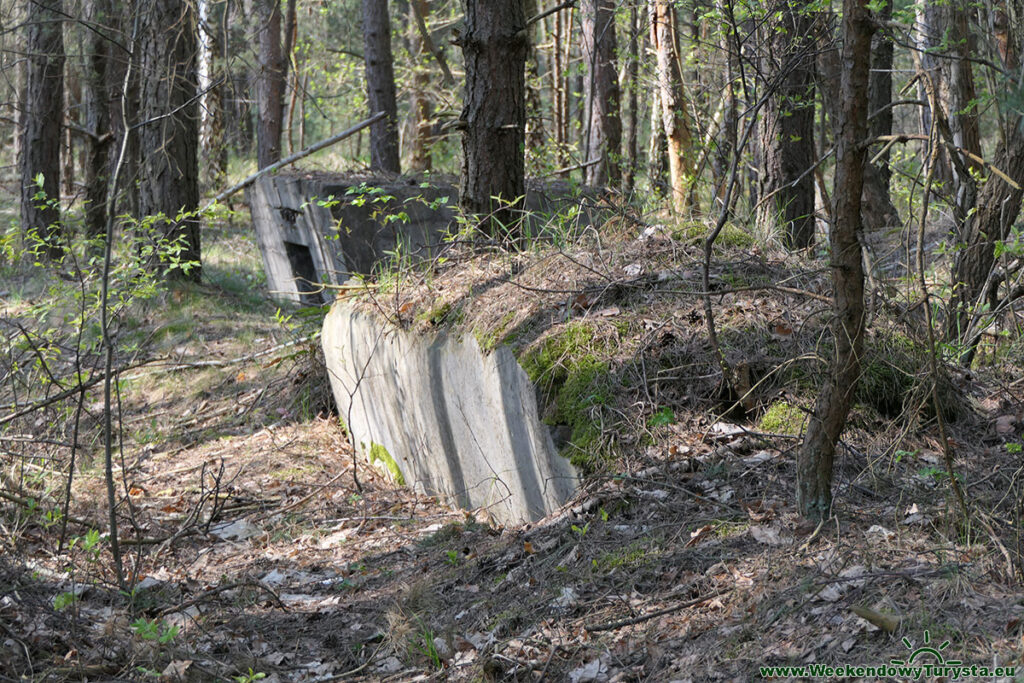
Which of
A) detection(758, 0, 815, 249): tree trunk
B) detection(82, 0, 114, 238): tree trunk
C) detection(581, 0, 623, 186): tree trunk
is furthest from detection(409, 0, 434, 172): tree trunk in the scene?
detection(758, 0, 815, 249): tree trunk

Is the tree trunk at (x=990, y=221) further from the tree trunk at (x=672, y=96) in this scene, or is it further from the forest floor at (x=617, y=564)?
the tree trunk at (x=672, y=96)

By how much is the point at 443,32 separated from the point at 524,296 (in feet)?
60.7

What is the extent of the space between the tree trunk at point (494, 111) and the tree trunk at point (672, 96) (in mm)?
3280

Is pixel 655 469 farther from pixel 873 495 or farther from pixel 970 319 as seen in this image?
pixel 970 319

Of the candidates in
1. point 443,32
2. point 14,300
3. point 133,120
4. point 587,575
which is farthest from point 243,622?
point 443,32

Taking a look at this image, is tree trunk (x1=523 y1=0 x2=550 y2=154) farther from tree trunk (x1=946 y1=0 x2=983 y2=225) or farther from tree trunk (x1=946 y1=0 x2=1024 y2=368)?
tree trunk (x1=946 y1=0 x2=1024 y2=368)

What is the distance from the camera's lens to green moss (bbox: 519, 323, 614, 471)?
4215 mm

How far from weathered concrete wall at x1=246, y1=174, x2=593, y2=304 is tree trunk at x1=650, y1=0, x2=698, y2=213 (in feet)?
3.96

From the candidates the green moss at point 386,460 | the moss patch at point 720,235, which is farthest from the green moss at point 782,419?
the green moss at point 386,460

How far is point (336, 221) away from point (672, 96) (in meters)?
3.84

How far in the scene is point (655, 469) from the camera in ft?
13.2

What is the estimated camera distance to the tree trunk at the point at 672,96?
29.5ft

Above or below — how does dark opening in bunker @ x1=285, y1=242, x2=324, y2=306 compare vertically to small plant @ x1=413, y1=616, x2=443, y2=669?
above

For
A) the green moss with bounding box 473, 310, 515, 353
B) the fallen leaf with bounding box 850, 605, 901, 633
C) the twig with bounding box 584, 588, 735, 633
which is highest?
the green moss with bounding box 473, 310, 515, 353
